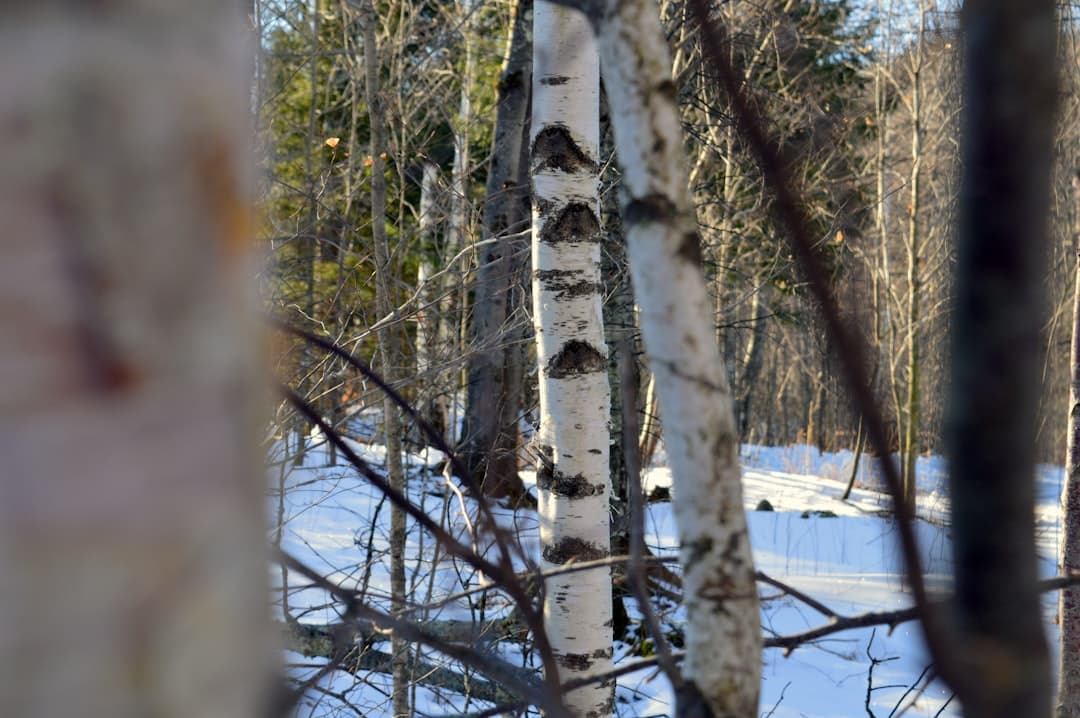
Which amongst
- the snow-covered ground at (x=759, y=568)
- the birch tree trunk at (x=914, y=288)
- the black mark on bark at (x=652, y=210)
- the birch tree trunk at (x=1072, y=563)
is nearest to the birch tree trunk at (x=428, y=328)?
the snow-covered ground at (x=759, y=568)

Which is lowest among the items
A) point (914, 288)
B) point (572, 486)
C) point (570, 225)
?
point (572, 486)

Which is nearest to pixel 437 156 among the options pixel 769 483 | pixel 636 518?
pixel 769 483

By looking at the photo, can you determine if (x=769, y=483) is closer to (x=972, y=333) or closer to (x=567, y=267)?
(x=567, y=267)

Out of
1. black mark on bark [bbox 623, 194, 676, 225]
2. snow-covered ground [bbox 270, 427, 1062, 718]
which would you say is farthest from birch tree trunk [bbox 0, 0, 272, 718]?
snow-covered ground [bbox 270, 427, 1062, 718]

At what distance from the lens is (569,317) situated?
2840 millimetres

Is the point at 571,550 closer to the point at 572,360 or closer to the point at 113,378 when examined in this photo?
the point at 572,360

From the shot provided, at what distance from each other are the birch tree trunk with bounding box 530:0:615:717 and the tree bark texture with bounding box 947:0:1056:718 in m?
2.40

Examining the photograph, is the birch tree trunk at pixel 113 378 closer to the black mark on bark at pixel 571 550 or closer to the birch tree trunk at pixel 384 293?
the black mark on bark at pixel 571 550

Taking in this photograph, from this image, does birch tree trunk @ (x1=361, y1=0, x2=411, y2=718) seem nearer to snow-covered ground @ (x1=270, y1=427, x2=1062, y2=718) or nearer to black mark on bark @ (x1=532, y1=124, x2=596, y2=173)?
snow-covered ground @ (x1=270, y1=427, x2=1062, y2=718)

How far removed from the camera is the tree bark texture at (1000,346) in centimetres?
34

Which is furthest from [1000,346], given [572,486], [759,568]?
[759,568]

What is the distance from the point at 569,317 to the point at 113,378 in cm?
260

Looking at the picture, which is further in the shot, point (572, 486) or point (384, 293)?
point (384, 293)

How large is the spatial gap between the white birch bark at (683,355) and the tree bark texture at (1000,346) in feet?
0.42
